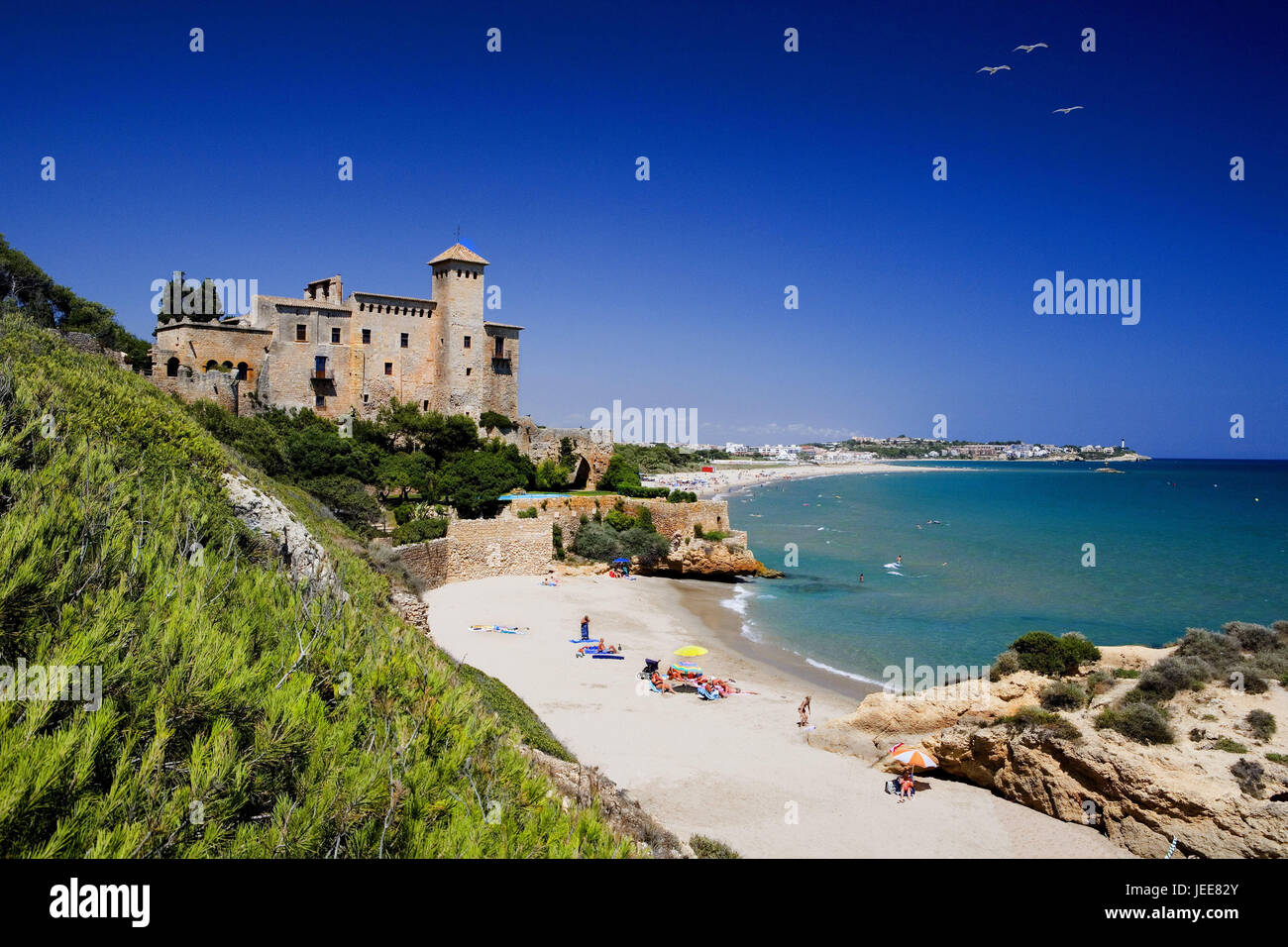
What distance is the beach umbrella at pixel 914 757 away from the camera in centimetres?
1355

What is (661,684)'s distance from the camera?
18.8 m

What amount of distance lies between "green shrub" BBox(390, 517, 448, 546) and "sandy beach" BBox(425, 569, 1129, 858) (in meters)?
2.59

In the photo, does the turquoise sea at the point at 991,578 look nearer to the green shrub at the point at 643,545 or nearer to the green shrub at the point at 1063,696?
the green shrub at the point at 643,545

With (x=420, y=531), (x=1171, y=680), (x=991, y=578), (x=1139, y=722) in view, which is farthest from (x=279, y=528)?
(x=991, y=578)

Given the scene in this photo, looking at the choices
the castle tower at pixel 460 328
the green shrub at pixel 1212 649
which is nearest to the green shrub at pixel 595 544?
the castle tower at pixel 460 328

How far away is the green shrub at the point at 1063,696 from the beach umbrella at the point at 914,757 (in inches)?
95.1

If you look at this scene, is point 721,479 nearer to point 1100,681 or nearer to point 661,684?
point 661,684

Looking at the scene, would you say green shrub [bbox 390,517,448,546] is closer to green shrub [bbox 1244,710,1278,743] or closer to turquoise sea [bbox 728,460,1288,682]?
turquoise sea [bbox 728,460,1288,682]

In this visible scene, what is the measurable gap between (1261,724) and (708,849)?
9205 mm

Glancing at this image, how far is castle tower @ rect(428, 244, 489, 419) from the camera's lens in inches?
1608
